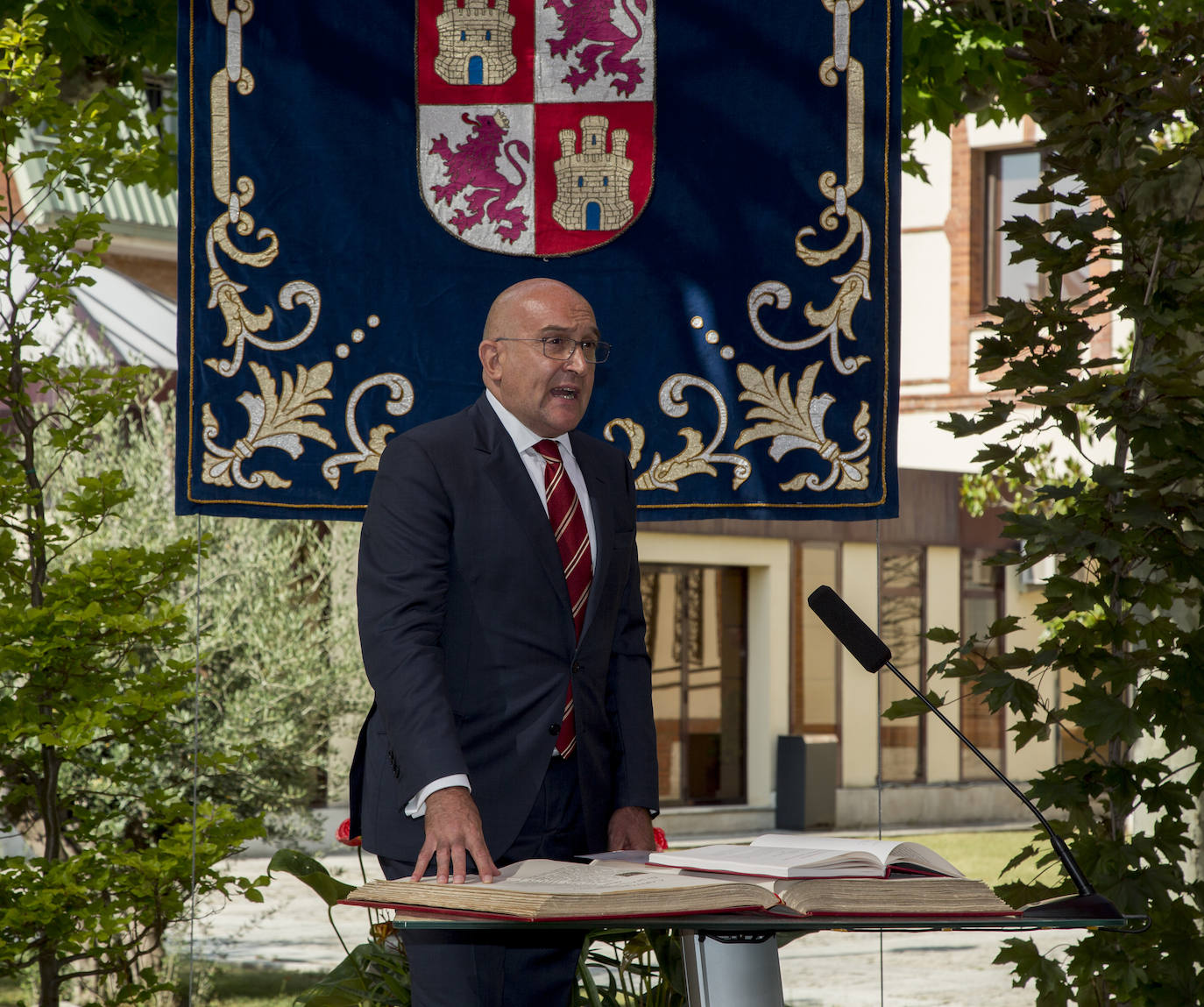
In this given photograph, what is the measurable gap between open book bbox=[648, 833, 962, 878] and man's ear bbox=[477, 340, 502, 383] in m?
1.05

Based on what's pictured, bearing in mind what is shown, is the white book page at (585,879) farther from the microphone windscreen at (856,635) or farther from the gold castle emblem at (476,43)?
the gold castle emblem at (476,43)

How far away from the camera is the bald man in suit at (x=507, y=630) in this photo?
→ 278 cm

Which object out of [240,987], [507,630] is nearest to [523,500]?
[507,630]

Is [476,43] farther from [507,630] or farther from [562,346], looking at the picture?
[507,630]

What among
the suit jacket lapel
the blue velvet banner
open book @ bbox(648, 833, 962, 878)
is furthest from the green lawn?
open book @ bbox(648, 833, 962, 878)

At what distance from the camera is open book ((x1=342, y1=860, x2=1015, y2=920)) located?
189cm

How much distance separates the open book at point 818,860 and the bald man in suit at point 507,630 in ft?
1.91

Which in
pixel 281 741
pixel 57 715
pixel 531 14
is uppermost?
pixel 531 14

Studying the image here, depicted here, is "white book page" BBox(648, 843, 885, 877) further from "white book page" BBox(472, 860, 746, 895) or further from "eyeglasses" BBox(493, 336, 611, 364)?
"eyeglasses" BBox(493, 336, 611, 364)

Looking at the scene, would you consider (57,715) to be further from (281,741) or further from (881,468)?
(281,741)

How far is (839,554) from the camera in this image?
65.7ft

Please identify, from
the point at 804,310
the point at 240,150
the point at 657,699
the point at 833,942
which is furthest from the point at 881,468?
the point at 657,699

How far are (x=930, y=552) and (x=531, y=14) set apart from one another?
17377mm

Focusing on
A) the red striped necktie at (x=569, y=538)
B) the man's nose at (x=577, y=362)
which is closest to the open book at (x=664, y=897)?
the red striped necktie at (x=569, y=538)
